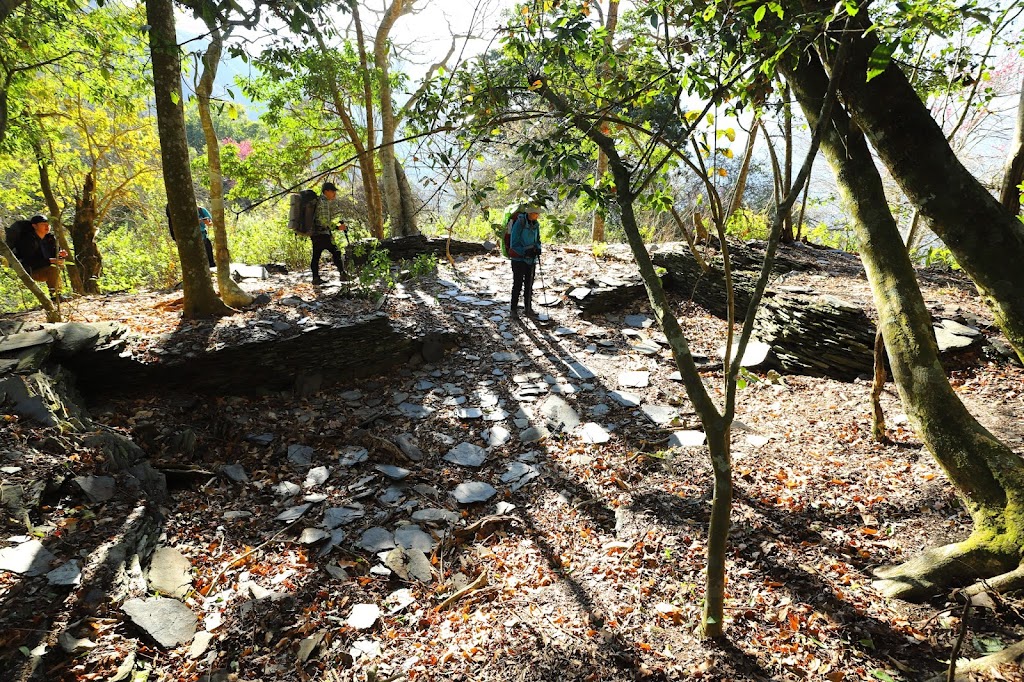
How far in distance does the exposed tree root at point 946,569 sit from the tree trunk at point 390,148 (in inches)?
446

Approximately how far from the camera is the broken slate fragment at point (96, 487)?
4.14 meters

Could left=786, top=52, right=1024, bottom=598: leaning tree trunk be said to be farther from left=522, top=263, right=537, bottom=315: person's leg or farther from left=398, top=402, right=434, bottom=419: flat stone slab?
left=522, top=263, right=537, bottom=315: person's leg

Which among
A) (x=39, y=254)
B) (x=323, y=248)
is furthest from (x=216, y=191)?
(x=39, y=254)

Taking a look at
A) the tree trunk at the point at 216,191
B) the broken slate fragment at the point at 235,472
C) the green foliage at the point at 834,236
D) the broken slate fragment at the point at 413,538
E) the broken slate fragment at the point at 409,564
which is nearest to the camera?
the broken slate fragment at the point at 409,564

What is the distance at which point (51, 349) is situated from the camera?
5.42 m

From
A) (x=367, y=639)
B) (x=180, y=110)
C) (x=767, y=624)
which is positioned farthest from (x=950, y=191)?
(x=180, y=110)

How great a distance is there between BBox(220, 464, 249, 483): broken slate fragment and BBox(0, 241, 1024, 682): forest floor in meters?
0.04

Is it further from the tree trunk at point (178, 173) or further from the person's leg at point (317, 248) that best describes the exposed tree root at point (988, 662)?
the person's leg at point (317, 248)

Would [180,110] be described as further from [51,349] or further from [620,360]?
[620,360]

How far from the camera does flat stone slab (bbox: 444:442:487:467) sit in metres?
5.68

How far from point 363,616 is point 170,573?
1604 mm

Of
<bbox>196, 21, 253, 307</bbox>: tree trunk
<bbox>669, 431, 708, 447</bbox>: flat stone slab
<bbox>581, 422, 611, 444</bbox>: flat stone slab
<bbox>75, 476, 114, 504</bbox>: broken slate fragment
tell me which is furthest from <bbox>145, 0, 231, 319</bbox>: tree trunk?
<bbox>669, 431, 708, 447</bbox>: flat stone slab

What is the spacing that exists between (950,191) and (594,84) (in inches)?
91.1

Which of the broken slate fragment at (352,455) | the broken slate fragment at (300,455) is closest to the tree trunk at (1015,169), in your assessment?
the broken slate fragment at (352,455)
